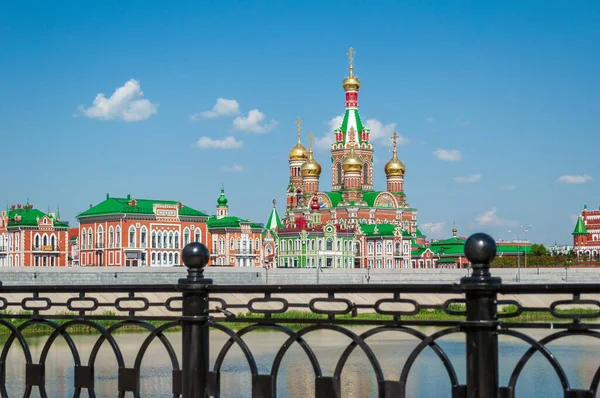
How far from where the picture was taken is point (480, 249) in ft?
12.7

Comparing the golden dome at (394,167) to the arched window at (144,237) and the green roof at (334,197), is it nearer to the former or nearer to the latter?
the green roof at (334,197)

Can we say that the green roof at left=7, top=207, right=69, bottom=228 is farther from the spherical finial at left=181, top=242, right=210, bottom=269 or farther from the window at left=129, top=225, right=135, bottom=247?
the spherical finial at left=181, top=242, right=210, bottom=269

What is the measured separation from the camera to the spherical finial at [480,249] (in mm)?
3891

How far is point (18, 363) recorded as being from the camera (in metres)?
19.7

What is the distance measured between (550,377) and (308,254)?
4337 cm

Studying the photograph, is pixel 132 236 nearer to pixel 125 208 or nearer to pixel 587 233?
pixel 125 208

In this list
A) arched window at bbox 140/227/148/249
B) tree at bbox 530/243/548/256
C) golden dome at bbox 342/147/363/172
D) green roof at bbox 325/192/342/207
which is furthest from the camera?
tree at bbox 530/243/548/256

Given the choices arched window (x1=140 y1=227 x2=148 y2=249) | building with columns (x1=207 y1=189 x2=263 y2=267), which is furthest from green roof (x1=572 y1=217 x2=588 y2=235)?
arched window (x1=140 y1=227 x2=148 y2=249)

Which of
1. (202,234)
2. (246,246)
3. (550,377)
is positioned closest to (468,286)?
(550,377)

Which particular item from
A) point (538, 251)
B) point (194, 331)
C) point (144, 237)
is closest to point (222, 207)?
point (144, 237)

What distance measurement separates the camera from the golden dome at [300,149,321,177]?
76.4 meters

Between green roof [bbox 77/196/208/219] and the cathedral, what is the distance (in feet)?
22.2

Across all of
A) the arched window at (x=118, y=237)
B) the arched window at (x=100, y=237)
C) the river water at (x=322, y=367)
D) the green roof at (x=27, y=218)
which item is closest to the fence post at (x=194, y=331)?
the river water at (x=322, y=367)

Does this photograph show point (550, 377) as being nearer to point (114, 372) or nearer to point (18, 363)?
point (114, 372)
